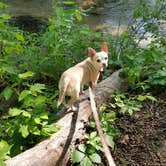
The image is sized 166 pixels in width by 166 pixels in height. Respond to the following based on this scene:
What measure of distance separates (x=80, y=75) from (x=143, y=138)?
0.83 metres

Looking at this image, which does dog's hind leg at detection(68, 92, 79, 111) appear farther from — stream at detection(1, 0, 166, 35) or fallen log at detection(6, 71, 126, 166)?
stream at detection(1, 0, 166, 35)

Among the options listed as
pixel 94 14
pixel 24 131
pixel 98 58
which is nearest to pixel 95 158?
pixel 24 131

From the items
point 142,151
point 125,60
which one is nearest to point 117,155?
point 142,151

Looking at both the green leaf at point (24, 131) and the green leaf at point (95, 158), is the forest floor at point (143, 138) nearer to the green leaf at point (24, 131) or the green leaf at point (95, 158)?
the green leaf at point (95, 158)

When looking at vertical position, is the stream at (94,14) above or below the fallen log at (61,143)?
above

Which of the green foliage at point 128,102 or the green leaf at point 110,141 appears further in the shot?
the green foliage at point 128,102

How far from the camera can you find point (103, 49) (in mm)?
3939

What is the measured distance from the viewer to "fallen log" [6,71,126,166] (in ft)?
9.64

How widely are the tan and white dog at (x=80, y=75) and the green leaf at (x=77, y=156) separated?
0.47 metres

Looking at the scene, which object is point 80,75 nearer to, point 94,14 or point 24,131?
point 24,131

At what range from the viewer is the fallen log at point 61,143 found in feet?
9.64

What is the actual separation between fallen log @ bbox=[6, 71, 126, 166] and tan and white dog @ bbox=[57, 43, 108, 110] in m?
0.12

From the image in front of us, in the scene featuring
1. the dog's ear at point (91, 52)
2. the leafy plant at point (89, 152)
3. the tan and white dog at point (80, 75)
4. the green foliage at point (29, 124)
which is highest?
the dog's ear at point (91, 52)

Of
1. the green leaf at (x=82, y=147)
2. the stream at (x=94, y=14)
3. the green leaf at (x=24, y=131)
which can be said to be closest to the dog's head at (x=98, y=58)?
the green leaf at (x=82, y=147)
